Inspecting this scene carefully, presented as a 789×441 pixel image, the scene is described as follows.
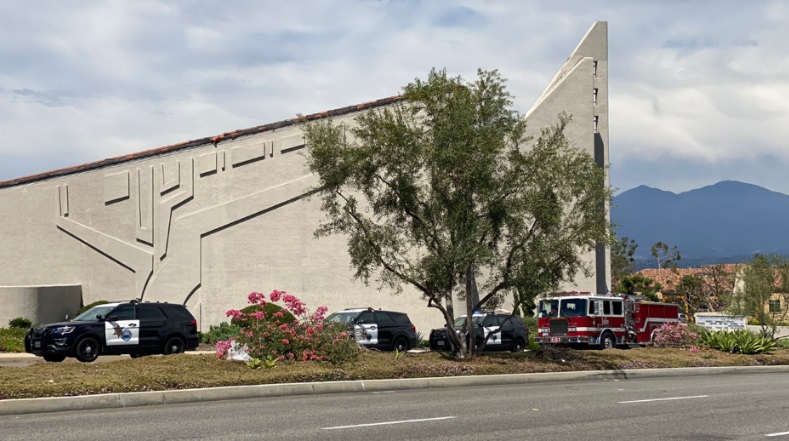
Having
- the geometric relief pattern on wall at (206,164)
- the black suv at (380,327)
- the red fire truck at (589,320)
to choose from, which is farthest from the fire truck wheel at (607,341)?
the geometric relief pattern on wall at (206,164)

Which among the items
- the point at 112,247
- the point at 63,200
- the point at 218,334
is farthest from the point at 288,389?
the point at 63,200

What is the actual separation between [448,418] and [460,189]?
928cm

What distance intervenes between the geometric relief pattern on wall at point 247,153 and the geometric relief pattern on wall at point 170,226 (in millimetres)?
602

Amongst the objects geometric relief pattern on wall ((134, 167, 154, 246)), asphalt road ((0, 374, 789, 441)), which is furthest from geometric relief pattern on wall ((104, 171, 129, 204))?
→ asphalt road ((0, 374, 789, 441))

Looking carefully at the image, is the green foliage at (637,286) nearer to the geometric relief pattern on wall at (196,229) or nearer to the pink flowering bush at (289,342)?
the geometric relief pattern on wall at (196,229)

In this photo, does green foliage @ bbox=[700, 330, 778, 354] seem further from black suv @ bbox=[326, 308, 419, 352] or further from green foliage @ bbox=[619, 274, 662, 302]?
green foliage @ bbox=[619, 274, 662, 302]

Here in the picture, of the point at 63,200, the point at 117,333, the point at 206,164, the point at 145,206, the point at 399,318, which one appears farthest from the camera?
the point at 63,200

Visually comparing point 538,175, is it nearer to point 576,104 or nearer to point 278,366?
point 278,366

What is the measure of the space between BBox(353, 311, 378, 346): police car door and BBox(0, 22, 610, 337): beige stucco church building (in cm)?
663

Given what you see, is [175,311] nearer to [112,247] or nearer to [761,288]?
[112,247]

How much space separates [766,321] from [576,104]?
41.7 feet

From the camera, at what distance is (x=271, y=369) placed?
18.4 meters

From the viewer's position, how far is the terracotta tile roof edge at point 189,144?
118ft

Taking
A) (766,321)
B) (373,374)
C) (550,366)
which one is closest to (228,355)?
(373,374)
